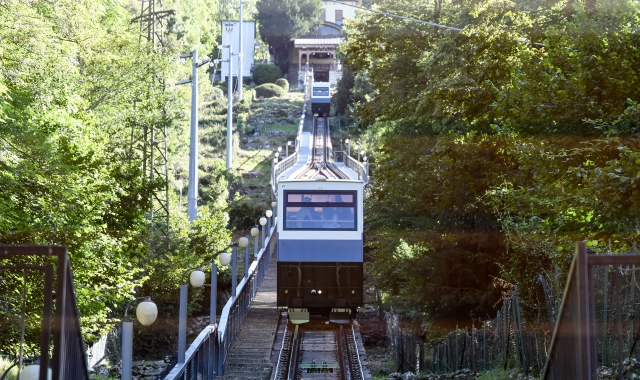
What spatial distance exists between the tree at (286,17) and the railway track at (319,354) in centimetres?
9886

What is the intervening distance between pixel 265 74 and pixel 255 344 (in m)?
97.1

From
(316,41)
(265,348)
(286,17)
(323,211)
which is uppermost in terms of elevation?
(286,17)

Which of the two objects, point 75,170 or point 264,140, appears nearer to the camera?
point 75,170

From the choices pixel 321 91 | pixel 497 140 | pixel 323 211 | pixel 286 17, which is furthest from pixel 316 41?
pixel 323 211

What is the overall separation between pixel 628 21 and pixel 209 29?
90291 mm

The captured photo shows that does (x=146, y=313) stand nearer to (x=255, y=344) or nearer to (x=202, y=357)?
(x=202, y=357)

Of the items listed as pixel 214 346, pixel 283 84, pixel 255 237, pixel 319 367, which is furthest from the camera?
pixel 283 84

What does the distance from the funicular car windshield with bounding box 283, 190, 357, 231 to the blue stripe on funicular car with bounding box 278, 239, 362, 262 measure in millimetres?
394

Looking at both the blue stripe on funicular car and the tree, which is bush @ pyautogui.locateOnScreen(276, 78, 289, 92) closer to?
the tree

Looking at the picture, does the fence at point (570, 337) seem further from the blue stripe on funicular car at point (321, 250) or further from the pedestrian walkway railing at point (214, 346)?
the pedestrian walkway railing at point (214, 346)

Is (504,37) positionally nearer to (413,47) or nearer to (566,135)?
(566,135)

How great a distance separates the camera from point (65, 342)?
21.3 feet

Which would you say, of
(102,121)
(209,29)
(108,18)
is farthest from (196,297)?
(209,29)

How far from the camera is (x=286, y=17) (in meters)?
122
